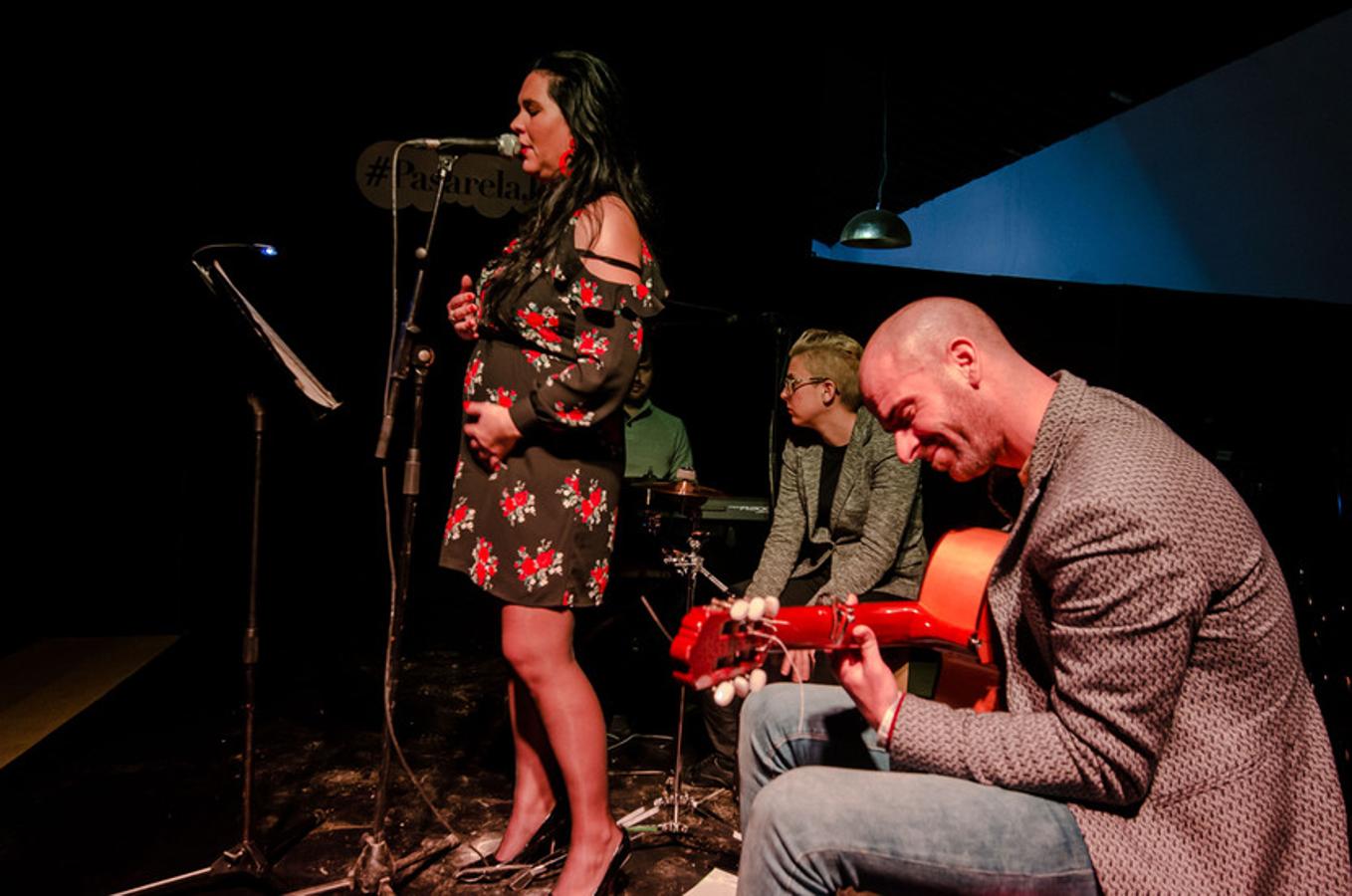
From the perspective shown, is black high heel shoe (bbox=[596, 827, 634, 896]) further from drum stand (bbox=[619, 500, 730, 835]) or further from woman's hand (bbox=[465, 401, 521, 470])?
woman's hand (bbox=[465, 401, 521, 470])

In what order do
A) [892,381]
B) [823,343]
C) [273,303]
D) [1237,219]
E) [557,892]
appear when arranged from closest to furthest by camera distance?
[892,381] < [557,892] < [823,343] < [273,303] < [1237,219]

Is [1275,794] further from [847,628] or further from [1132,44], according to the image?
[1132,44]

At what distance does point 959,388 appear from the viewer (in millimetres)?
1516

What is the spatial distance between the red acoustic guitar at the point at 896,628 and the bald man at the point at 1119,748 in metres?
0.23

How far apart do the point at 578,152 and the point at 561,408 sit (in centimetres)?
72

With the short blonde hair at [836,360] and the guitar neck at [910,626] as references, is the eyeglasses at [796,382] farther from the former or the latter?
the guitar neck at [910,626]

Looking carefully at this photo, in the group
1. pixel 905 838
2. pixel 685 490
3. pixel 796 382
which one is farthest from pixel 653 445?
pixel 905 838

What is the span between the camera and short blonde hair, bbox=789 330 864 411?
3.25 m

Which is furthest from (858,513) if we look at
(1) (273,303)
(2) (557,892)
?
(1) (273,303)

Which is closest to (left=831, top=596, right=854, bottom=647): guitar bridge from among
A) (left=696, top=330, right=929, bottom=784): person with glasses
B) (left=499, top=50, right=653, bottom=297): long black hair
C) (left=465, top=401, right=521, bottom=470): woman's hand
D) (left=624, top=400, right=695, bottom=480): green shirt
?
(left=465, top=401, right=521, bottom=470): woman's hand

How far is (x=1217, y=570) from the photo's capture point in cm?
112

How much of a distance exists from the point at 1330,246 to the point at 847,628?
9336 millimetres

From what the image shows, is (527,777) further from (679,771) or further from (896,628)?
(896,628)

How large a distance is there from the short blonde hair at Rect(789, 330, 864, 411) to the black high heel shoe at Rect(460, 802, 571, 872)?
1.97m
